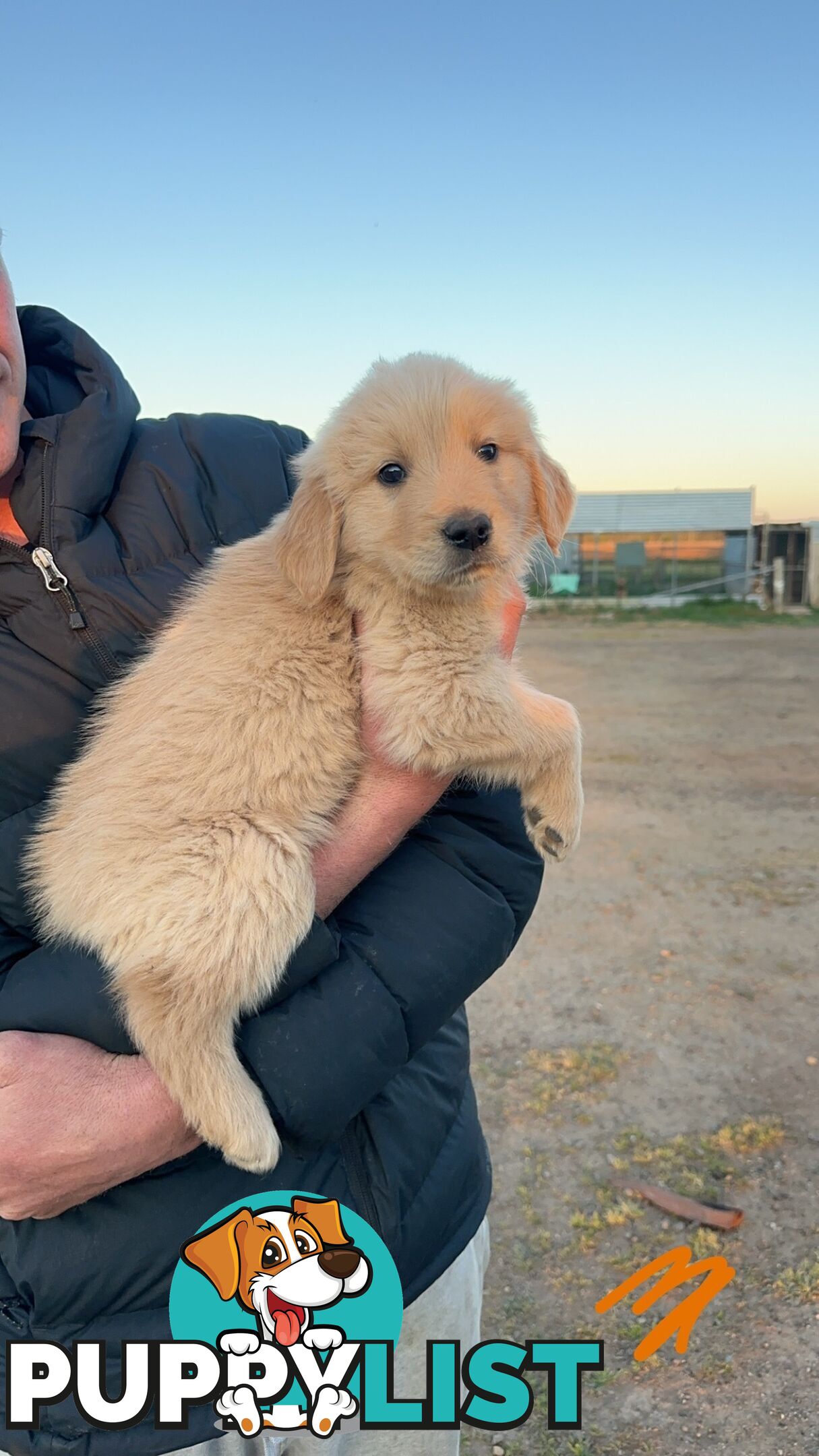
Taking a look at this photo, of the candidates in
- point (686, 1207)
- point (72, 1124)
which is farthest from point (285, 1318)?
point (686, 1207)

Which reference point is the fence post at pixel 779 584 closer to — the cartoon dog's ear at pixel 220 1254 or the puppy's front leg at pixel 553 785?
the puppy's front leg at pixel 553 785

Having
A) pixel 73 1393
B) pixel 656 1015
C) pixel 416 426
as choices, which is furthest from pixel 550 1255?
pixel 416 426

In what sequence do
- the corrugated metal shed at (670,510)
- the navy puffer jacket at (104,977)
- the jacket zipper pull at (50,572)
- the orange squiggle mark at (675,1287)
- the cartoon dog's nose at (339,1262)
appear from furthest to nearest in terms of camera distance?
the corrugated metal shed at (670,510)
the orange squiggle mark at (675,1287)
the jacket zipper pull at (50,572)
the cartoon dog's nose at (339,1262)
the navy puffer jacket at (104,977)

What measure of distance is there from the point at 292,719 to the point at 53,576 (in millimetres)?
572

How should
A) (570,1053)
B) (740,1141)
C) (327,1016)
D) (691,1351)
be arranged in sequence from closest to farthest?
(327,1016) < (691,1351) < (740,1141) < (570,1053)

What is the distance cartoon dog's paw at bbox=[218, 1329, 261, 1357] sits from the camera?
181cm

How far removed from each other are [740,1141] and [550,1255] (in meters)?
1.05

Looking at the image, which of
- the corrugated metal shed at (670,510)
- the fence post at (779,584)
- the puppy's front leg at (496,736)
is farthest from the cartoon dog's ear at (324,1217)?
the corrugated metal shed at (670,510)

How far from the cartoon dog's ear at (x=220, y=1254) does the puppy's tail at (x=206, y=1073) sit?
0.11m

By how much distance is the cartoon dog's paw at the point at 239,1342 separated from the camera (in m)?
1.81

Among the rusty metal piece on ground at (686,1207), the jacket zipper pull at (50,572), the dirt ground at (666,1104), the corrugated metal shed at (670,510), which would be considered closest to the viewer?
the jacket zipper pull at (50,572)

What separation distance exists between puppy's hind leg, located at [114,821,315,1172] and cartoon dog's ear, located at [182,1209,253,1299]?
0.11 meters

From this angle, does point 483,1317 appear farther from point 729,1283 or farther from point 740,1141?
point 740,1141

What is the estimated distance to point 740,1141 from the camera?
4262 millimetres
